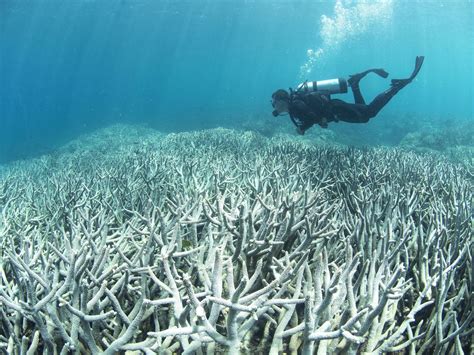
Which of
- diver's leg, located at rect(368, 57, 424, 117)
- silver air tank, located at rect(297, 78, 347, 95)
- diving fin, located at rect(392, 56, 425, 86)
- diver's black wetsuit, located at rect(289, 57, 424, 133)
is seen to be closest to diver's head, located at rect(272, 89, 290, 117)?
diver's black wetsuit, located at rect(289, 57, 424, 133)

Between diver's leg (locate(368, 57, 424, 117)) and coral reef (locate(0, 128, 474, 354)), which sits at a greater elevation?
diver's leg (locate(368, 57, 424, 117))

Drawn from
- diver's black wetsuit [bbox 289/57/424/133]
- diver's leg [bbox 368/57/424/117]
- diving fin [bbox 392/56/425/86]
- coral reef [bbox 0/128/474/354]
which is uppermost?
diving fin [bbox 392/56/425/86]

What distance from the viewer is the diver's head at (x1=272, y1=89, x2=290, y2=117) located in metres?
8.06

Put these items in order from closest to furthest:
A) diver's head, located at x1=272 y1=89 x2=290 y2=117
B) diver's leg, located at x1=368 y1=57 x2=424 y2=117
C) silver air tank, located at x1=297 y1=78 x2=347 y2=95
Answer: diver's head, located at x1=272 y1=89 x2=290 y2=117, silver air tank, located at x1=297 y1=78 x2=347 y2=95, diver's leg, located at x1=368 y1=57 x2=424 y2=117

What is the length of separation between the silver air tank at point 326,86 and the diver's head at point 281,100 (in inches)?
27.8

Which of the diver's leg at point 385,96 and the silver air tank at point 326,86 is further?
the diver's leg at point 385,96

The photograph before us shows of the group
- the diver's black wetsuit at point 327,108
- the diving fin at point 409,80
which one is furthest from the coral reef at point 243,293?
the diving fin at point 409,80

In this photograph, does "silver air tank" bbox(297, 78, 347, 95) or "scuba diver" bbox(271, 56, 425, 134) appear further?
"silver air tank" bbox(297, 78, 347, 95)

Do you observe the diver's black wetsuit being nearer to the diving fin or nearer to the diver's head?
the diving fin

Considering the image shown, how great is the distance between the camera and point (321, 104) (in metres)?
8.45

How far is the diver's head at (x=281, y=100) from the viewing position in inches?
317

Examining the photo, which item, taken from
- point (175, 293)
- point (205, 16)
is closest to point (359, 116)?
point (175, 293)

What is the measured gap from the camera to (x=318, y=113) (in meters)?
8.49

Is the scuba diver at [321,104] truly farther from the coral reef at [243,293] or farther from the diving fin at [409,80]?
the coral reef at [243,293]
